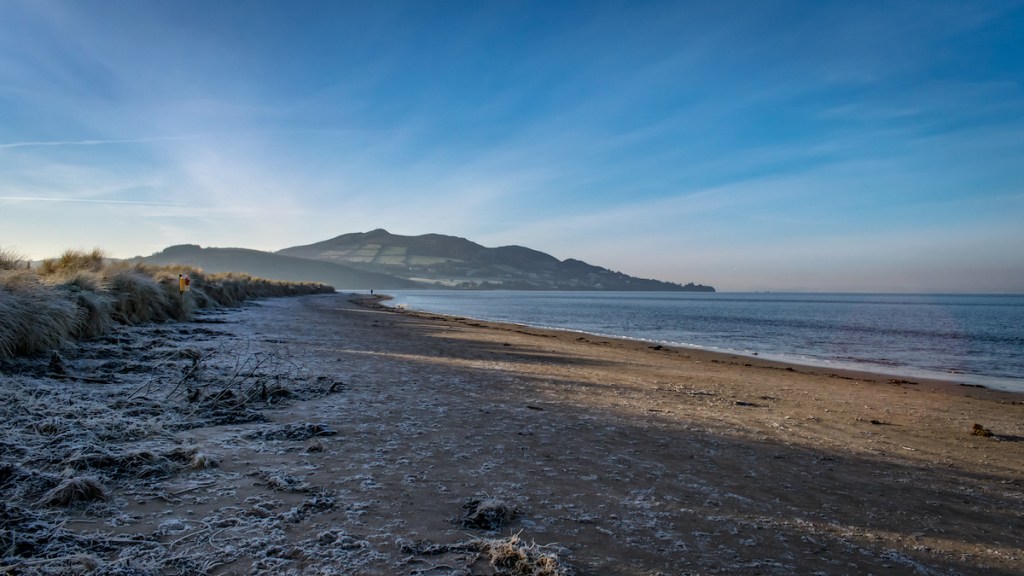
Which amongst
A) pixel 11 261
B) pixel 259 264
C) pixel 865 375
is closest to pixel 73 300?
pixel 11 261

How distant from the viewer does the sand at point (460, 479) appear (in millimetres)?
2664

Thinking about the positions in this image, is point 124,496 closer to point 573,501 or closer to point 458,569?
point 458,569

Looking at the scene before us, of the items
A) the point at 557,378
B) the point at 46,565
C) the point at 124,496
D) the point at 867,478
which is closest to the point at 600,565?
the point at 46,565

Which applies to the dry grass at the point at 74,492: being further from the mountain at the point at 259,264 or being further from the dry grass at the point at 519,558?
the mountain at the point at 259,264

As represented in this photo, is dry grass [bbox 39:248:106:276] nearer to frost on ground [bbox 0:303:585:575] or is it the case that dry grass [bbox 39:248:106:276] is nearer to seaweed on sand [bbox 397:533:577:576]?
frost on ground [bbox 0:303:585:575]

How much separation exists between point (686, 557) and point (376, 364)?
7.19 m

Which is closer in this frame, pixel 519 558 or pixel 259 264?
pixel 519 558

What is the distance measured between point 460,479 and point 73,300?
8.08 metres

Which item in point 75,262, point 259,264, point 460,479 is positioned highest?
point 259,264

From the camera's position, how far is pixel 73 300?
809 cm

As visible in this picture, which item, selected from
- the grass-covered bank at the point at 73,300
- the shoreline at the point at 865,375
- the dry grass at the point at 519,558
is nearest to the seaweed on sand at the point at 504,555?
the dry grass at the point at 519,558

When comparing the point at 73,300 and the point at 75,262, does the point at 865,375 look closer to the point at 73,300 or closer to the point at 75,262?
the point at 73,300

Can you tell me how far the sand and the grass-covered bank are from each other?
1.36 ft

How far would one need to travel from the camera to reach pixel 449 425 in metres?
5.35
